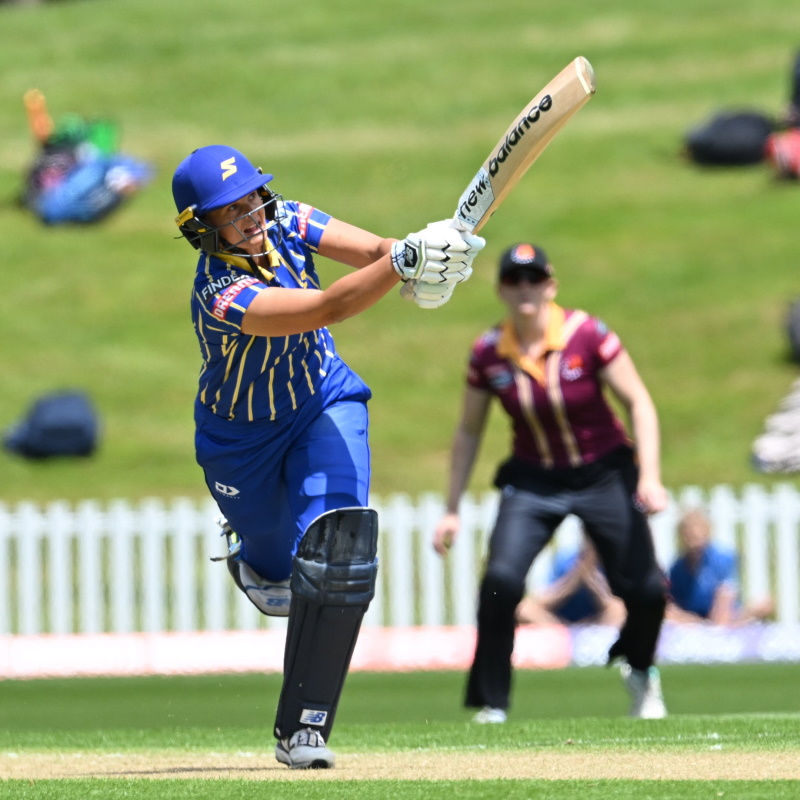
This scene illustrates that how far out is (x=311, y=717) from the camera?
5.23m

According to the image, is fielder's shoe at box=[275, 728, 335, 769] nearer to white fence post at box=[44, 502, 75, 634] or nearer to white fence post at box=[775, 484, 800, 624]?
white fence post at box=[775, 484, 800, 624]

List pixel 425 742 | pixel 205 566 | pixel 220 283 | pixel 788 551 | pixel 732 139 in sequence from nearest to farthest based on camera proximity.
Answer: pixel 220 283, pixel 425 742, pixel 788 551, pixel 205 566, pixel 732 139

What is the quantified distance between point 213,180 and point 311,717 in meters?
1.72

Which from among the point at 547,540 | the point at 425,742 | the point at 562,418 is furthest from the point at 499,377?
the point at 425,742

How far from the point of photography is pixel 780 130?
2336cm

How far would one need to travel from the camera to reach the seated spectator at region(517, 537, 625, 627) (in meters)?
11.2

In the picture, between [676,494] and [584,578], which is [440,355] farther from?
[584,578]

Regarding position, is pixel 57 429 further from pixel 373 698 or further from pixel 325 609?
pixel 325 609

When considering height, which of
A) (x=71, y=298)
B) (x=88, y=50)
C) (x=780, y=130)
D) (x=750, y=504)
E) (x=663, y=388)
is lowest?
(x=750, y=504)

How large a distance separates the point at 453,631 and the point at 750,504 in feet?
8.05

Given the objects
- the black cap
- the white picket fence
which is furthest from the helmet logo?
the white picket fence

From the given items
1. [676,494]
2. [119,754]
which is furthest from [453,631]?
[119,754]

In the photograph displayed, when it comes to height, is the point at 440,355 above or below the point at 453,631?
above

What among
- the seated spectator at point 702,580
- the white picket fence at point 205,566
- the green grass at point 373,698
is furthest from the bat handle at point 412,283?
the white picket fence at point 205,566
